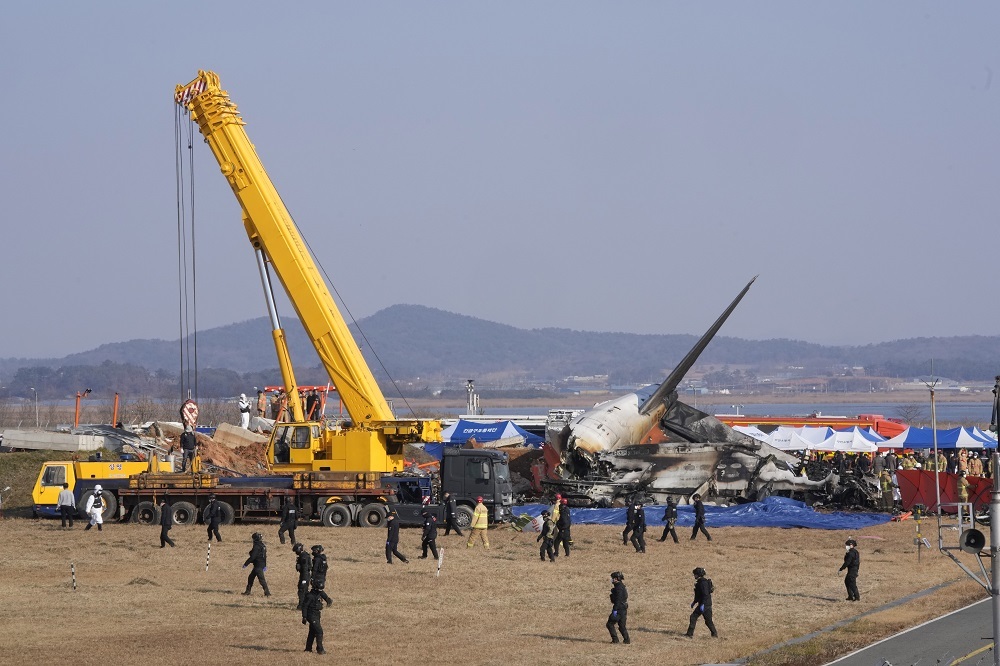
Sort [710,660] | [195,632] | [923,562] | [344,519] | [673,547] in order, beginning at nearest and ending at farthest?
[710,660] < [195,632] < [923,562] < [673,547] < [344,519]

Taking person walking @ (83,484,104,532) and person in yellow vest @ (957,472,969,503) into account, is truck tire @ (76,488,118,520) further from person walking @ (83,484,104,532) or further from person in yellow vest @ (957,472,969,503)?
person in yellow vest @ (957,472,969,503)

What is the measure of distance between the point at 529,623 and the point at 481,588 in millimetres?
3752

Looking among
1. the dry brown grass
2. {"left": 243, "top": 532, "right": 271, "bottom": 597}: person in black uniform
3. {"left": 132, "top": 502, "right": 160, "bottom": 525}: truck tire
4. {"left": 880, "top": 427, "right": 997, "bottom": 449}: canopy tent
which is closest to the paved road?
the dry brown grass

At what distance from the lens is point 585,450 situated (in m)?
40.9

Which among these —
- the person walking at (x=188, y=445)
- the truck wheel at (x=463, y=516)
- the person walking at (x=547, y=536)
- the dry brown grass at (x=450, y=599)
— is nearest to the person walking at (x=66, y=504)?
the dry brown grass at (x=450, y=599)

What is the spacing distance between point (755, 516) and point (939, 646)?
18919 mm

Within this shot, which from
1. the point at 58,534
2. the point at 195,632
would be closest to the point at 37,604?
the point at 195,632

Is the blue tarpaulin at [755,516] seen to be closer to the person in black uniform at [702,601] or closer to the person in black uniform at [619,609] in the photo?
the person in black uniform at [702,601]

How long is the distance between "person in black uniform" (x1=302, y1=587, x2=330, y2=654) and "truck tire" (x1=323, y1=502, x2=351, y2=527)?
1597cm

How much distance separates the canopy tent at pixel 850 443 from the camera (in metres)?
56.5

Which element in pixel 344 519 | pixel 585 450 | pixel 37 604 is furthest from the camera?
pixel 585 450

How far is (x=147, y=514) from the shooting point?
119ft

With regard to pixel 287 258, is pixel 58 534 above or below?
below

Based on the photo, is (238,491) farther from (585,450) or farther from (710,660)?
(710,660)
